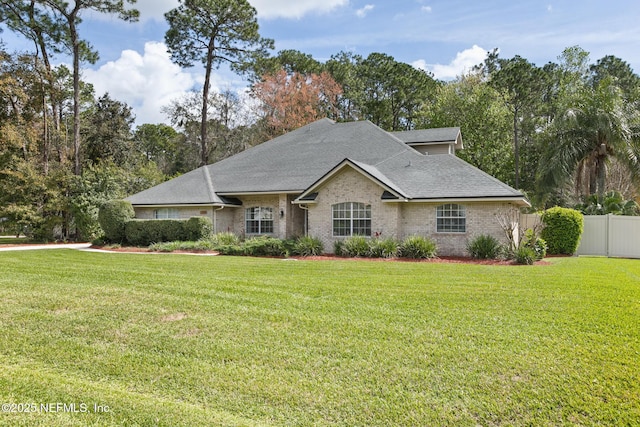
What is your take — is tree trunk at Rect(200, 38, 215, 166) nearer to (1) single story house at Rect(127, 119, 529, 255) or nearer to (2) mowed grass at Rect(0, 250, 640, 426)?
(1) single story house at Rect(127, 119, 529, 255)

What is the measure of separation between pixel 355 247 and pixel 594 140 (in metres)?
16.7

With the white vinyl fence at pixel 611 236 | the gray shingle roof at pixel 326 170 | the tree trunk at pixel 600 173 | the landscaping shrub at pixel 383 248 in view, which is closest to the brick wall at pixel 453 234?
the gray shingle roof at pixel 326 170

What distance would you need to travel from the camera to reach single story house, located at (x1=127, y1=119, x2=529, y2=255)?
1920cm

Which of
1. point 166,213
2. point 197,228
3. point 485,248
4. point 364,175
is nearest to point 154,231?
point 166,213

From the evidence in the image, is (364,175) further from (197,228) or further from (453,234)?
(197,228)

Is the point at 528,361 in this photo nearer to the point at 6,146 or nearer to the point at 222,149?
the point at 6,146

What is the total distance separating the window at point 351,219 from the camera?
2022 centimetres

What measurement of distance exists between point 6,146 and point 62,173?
405cm

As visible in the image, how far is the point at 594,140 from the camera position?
25.1 metres

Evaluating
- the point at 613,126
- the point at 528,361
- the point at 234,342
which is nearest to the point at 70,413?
the point at 234,342

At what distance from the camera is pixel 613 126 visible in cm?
2373

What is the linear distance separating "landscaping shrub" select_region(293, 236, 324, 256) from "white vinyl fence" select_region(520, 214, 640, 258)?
9.60 meters

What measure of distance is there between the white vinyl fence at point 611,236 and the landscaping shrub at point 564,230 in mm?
784

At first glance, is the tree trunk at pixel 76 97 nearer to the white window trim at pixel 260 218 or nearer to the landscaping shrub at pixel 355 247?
the white window trim at pixel 260 218
